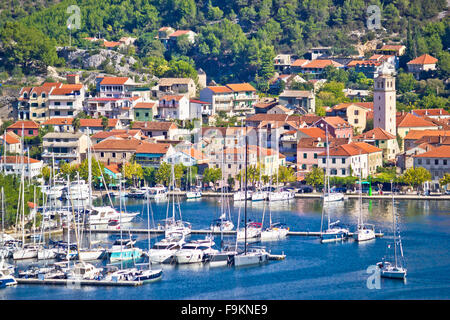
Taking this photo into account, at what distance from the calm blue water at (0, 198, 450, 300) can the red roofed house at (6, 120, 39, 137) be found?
51.7 feet

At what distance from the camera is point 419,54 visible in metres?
65.6

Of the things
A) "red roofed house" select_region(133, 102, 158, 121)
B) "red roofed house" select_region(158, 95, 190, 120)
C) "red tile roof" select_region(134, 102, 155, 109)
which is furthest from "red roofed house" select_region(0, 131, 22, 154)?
"red roofed house" select_region(158, 95, 190, 120)

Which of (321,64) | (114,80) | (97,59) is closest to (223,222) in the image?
(114,80)

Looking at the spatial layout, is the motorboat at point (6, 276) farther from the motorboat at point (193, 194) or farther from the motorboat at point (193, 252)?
the motorboat at point (193, 194)

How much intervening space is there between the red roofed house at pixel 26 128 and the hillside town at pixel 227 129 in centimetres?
5

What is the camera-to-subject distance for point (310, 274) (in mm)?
30484

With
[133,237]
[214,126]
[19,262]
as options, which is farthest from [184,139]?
[19,262]

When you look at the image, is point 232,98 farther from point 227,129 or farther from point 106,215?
point 106,215

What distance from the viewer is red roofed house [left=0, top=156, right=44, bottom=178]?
46500 millimetres

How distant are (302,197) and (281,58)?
25068 millimetres

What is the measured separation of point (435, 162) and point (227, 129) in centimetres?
996

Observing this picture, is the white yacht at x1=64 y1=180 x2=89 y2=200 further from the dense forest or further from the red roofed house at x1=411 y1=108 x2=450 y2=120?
the dense forest

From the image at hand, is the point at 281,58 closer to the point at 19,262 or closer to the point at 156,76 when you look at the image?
the point at 156,76

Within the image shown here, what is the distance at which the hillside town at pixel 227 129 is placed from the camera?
46.6 metres
